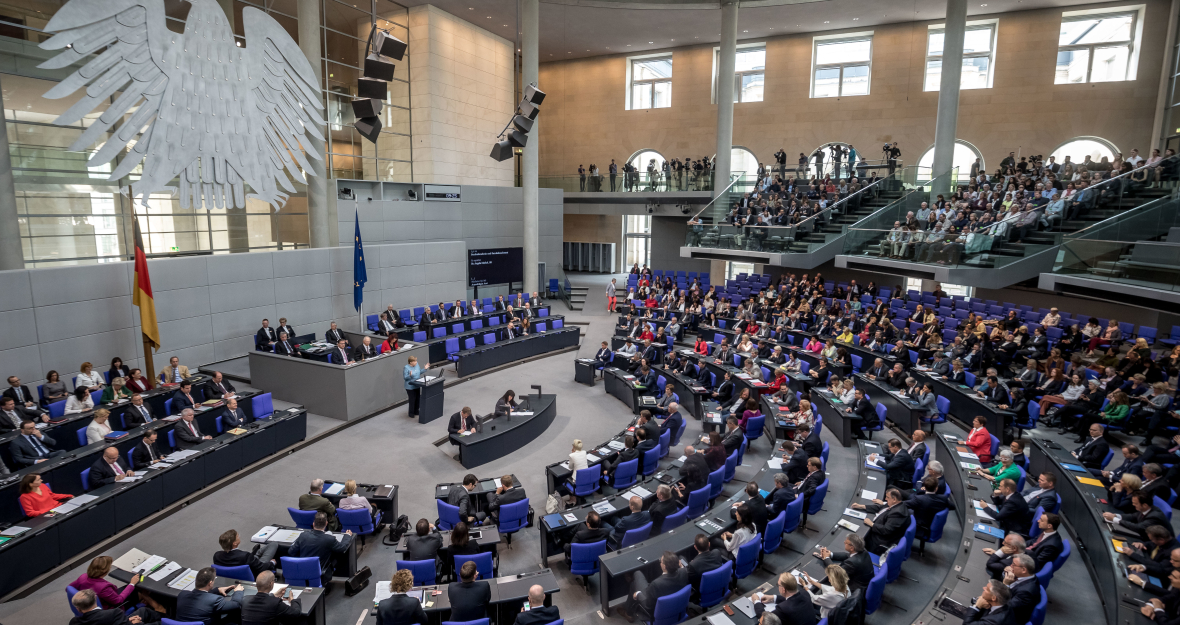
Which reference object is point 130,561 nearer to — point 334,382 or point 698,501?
point 334,382

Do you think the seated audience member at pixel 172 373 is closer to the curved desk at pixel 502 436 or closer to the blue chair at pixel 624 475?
the curved desk at pixel 502 436

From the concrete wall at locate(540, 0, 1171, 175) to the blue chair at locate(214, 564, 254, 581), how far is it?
26628 millimetres

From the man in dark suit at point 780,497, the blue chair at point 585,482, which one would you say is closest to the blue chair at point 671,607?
the man in dark suit at point 780,497

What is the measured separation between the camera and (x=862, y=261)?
18.0m

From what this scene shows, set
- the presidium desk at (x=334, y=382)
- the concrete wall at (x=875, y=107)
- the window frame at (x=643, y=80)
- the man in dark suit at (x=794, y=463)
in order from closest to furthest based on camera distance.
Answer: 1. the man in dark suit at (x=794, y=463)
2. the presidium desk at (x=334, y=382)
3. the concrete wall at (x=875, y=107)
4. the window frame at (x=643, y=80)

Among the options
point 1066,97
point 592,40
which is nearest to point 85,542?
point 592,40

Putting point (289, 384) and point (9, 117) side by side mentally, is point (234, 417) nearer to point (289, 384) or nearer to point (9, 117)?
point (289, 384)

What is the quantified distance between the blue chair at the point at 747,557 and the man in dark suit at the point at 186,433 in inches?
316

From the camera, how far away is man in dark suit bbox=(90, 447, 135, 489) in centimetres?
770

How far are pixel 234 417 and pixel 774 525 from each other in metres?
8.50

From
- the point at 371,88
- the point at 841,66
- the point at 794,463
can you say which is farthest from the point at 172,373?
the point at 841,66

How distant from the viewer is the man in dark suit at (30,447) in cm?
800

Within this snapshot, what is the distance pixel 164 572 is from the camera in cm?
595

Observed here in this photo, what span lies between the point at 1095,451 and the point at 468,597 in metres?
8.34
